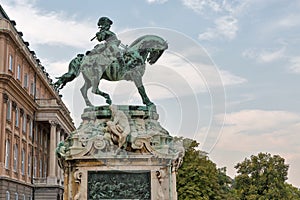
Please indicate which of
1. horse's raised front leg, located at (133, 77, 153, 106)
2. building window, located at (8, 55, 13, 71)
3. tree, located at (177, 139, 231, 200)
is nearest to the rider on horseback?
horse's raised front leg, located at (133, 77, 153, 106)

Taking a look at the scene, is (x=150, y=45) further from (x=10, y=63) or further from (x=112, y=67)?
(x=10, y=63)

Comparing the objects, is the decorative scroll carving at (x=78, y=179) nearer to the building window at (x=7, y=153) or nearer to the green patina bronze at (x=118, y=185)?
the green patina bronze at (x=118, y=185)

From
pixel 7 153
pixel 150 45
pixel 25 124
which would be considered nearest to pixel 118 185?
pixel 150 45

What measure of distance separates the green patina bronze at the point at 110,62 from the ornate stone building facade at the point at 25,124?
36.3 metres

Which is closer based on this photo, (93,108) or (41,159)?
(93,108)

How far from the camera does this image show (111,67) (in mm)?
13633

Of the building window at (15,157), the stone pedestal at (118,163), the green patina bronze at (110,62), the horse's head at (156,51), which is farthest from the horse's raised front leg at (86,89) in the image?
the building window at (15,157)

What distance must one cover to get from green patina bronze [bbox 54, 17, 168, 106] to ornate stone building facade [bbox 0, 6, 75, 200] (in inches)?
1428

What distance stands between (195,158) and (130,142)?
34.3 m

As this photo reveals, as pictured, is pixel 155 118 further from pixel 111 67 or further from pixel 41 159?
pixel 41 159

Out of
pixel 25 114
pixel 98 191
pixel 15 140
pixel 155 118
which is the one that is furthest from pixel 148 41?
pixel 25 114

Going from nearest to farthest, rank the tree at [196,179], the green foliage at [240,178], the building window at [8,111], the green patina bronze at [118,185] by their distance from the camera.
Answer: the green patina bronze at [118,185], the tree at [196,179], the green foliage at [240,178], the building window at [8,111]

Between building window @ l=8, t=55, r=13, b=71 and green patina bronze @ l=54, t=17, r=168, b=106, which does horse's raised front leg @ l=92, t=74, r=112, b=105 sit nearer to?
green patina bronze @ l=54, t=17, r=168, b=106

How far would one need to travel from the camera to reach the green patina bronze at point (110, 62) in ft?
44.7
